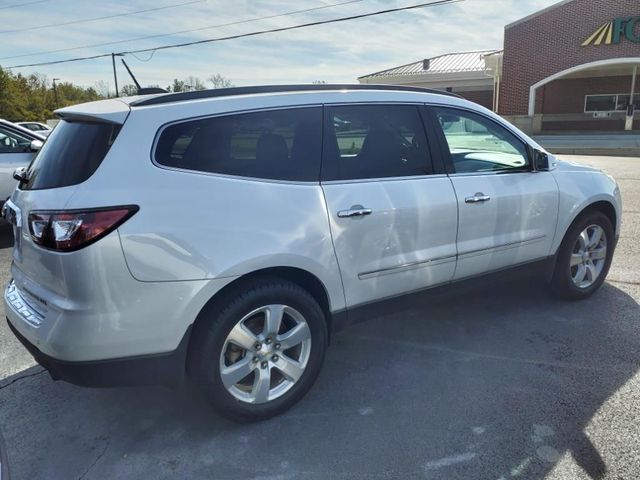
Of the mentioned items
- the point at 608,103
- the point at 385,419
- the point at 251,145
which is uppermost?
the point at 608,103

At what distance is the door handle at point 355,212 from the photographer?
2904 millimetres

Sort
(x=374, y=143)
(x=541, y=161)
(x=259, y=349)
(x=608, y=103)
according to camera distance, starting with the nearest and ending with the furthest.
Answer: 1. (x=259, y=349)
2. (x=374, y=143)
3. (x=541, y=161)
4. (x=608, y=103)

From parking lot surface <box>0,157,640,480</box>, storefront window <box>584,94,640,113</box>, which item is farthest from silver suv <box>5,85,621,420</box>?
storefront window <box>584,94,640,113</box>

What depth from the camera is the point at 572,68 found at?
1009 inches

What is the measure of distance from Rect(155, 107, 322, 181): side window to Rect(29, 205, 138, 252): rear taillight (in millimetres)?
340

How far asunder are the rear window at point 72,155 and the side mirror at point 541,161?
3001mm

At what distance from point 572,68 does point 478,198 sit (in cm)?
2621

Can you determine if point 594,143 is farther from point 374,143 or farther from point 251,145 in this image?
point 251,145

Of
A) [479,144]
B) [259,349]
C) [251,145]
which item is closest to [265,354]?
[259,349]

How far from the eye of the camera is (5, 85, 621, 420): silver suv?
92.2 inches

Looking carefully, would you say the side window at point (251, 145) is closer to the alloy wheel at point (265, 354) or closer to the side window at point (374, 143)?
the side window at point (374, 143)

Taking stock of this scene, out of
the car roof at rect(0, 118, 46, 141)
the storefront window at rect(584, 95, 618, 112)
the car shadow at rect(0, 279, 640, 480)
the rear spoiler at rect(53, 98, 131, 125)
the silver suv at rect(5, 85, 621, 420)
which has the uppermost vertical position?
the storefront window at rect(584, 95, 618, 112)

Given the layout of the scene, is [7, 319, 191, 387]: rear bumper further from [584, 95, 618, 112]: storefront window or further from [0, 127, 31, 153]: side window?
[584, 95, 618, 112]: storefront window

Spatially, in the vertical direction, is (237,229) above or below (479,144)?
below
